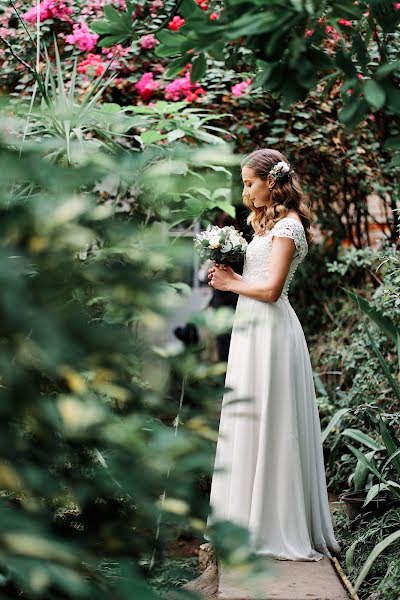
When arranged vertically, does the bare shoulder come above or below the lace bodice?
above

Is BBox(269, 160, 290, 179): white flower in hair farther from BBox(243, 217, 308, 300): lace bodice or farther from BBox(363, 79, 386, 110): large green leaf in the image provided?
BBox(363, 79, 386, 110): large green leaf

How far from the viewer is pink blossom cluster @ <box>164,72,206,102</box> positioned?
6207 millimetres

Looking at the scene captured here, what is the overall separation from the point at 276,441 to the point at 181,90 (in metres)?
3.30

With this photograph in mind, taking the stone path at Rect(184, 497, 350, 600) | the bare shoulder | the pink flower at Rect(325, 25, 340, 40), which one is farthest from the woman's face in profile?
the stone path at Rect(184, 497, 350, 600)

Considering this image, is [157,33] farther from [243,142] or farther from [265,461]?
[243,142]

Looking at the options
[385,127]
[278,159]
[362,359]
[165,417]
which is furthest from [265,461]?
[385,127]

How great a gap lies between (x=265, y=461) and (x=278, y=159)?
147cm

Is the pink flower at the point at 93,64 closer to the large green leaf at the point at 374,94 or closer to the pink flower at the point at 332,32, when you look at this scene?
the pink flower at the point at 332,32

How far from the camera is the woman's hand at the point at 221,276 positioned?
4.15m

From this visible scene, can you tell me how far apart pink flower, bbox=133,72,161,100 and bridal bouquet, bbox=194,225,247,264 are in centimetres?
254

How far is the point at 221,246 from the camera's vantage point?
13.6 feet

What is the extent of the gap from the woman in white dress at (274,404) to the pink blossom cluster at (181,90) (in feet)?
7.46

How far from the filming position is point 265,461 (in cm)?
388

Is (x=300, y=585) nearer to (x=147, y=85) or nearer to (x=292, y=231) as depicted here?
(x=292, y=231)
